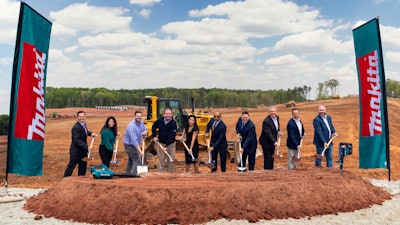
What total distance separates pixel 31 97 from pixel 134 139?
230cm

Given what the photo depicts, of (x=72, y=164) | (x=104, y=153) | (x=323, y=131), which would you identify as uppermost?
(x=323, y=131)

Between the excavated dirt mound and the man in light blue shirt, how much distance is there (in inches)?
42.9

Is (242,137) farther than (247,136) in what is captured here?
Yes

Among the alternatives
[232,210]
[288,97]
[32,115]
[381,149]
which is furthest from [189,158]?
[288,97]

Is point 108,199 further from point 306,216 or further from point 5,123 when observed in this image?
point 5,123

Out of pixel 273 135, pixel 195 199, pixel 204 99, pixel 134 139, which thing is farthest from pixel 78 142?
pixel 204 99

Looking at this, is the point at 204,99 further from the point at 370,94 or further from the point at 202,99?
the point at 370,94

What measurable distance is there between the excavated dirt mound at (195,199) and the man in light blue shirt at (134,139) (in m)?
1.09

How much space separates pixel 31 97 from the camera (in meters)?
8.09

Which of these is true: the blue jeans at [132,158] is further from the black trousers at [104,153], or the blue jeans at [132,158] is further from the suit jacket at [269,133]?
the suit jacket at [269,133]

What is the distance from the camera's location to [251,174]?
7.84m

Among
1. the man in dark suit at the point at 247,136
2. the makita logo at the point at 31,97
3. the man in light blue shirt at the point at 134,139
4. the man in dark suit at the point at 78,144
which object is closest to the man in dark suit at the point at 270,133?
the man in dark suit at the point at 247,136

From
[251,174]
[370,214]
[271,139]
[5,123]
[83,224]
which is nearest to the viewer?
[83,224]

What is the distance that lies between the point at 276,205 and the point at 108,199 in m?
2.81
